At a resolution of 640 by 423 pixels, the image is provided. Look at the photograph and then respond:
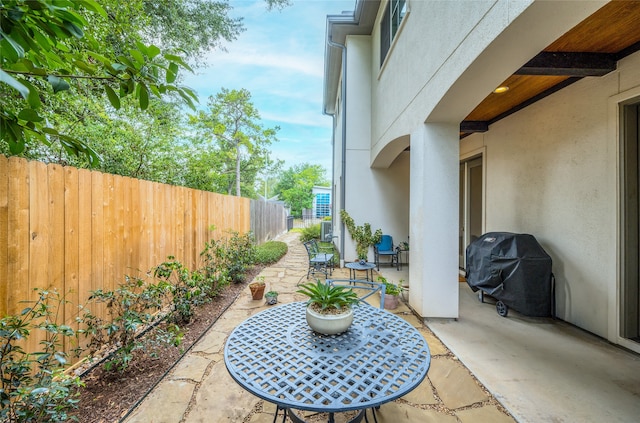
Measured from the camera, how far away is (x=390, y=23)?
16.7 feet

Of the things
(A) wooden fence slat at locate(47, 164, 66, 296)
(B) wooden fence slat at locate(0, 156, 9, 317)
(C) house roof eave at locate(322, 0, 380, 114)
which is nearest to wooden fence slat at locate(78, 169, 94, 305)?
(A) wooden fence slat at locate(47, 164, 66, 296)

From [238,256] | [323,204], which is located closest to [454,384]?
[238,256]

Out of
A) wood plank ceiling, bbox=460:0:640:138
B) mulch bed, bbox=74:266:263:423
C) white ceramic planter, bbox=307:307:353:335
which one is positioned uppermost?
wood plank ceiling, bbox=460:0:640:138

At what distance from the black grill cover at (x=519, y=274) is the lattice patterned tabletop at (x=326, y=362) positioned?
8.02ft

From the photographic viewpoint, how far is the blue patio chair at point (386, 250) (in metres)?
6.27

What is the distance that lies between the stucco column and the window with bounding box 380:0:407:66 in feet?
8.25

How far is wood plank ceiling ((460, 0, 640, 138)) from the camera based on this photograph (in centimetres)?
221

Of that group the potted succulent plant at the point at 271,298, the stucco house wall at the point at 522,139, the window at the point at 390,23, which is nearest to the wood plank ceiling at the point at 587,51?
the stucco house wall at the point at 522,139

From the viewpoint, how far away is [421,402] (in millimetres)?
1966

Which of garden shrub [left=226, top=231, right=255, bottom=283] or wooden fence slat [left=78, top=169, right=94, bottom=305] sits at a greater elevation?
wooden fence slat [left=78, top=169, right=94, bottom=305]

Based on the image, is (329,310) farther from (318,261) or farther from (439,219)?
(318,261)

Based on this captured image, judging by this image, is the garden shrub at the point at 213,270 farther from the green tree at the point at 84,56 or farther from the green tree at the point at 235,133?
the green tree at the point at 235,133

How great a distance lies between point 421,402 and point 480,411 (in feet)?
1.31

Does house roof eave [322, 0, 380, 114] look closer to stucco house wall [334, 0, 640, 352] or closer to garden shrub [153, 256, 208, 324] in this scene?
stucco house wall [334, 0, 640, 352]
